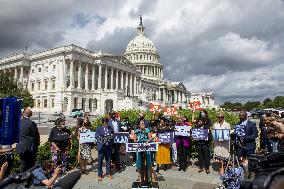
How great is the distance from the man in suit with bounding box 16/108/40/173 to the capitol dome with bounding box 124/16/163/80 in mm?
133446

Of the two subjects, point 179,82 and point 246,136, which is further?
point 179,82

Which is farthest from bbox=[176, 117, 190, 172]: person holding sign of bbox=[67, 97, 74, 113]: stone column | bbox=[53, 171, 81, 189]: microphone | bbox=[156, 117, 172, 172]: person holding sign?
bbox=[67, 97, 74, 113]: stone column

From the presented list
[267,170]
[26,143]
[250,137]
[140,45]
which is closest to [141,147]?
[26,143]

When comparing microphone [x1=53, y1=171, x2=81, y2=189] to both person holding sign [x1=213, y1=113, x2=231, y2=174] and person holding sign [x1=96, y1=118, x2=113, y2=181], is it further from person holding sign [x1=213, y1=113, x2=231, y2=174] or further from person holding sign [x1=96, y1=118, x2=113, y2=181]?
person holding sign [x1=213, y1=113, x2=231, y2=174]

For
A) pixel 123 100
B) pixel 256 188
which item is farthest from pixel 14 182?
pixel 123 100

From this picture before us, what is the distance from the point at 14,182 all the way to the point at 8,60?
105m

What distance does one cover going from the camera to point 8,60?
10000cm

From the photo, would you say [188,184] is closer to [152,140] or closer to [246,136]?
[152,140]

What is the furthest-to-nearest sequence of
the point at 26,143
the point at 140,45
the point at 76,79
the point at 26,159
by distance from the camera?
the point at 140,45, the point at 76,79, the point at 26,159, the point at 26,143

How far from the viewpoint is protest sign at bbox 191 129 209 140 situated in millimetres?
13172

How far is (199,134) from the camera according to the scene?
43.4 ft

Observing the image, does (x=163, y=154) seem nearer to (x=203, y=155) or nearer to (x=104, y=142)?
(x=203, y=155)

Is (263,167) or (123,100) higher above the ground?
(123,100)

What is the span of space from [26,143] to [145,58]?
13697 centimetres
